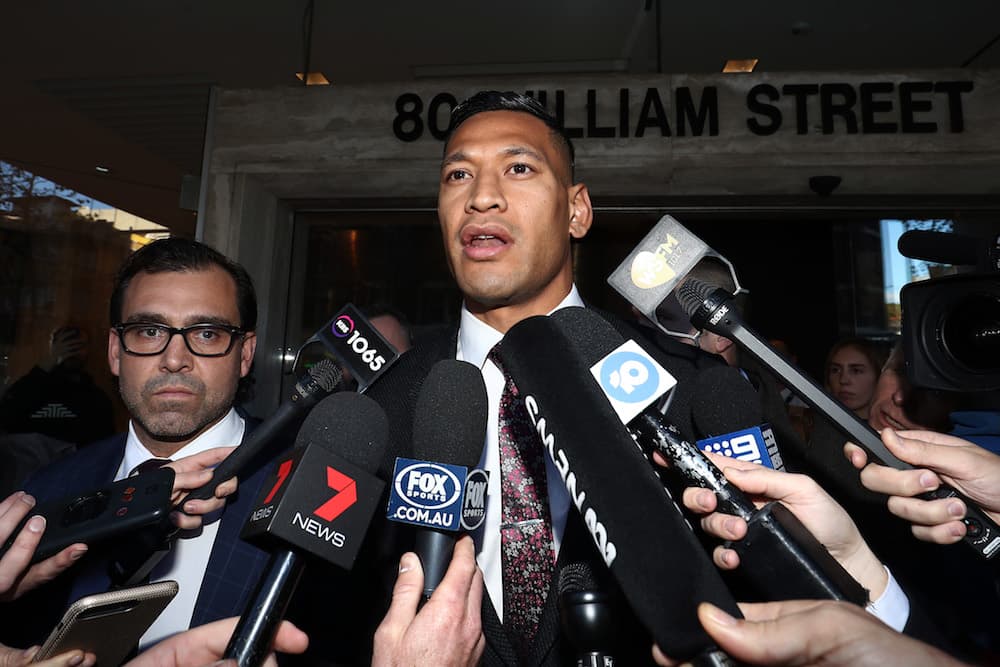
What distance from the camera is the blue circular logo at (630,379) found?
90cm

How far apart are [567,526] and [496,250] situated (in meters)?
0.68

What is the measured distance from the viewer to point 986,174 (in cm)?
382

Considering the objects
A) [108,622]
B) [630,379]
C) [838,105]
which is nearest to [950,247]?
[630,379]

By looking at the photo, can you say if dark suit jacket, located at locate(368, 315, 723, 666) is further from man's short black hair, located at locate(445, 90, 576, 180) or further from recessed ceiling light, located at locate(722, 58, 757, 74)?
recessed ceiling light, located at locate(722, 58, 757, 74)

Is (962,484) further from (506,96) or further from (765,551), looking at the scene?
(506,96)

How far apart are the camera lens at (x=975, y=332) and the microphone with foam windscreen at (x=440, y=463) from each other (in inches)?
34.2

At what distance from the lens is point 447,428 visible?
3.43ft

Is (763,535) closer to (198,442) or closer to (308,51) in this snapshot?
(198,442)

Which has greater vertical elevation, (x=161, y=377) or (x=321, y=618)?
(x=161, y=377)

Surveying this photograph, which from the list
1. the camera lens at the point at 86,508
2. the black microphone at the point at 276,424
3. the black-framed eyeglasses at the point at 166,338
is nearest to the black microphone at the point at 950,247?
the black microphone at the point at 276,424

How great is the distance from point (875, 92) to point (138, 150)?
6.15 meters

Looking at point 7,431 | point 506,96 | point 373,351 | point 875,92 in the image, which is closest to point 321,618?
point 373,351

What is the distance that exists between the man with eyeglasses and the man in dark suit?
0.44 metres

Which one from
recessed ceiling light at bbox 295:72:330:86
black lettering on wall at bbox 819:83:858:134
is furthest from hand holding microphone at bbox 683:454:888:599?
recessed ceiling light at bbox 295:72:330:86
